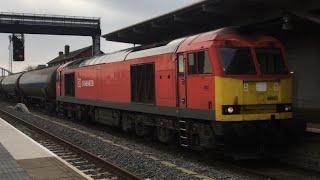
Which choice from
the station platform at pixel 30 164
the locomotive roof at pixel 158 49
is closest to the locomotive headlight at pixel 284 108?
the locomotive roof at pixel 158 49

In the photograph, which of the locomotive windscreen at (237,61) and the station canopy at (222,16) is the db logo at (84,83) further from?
the locomotive windscreen at (237,61)

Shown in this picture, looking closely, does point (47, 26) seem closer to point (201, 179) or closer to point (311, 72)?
point (311, 72)

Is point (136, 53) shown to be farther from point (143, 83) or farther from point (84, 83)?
point (84, 83)

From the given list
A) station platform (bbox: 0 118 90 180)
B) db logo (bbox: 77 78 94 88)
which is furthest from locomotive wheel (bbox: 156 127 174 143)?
db logo (bbox: 77 78 94 88)

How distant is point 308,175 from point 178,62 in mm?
4354

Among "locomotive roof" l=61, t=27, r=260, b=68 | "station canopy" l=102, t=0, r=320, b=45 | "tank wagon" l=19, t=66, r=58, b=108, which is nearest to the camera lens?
"locomotive roof" l=61, t=27, r=260, b=68

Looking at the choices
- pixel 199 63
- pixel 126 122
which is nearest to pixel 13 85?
pixel 126 122

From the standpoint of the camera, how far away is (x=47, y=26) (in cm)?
4800

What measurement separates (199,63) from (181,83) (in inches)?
41.6

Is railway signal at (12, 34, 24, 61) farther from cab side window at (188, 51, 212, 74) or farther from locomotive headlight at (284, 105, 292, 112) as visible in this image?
locomotive headlight at (284, 105, 292, 112)

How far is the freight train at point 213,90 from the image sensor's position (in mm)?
11852

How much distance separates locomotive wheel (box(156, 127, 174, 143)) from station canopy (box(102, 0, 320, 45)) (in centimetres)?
367

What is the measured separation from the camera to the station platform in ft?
33.8

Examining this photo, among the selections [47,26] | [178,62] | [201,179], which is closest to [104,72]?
[178,62]
